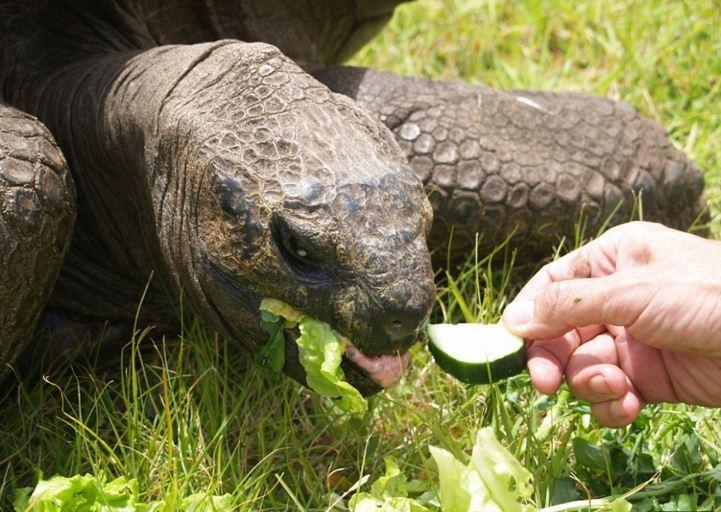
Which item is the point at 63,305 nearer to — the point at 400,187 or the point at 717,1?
the point at 400,187

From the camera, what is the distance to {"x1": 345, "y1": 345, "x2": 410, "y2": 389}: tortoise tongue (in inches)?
93.0

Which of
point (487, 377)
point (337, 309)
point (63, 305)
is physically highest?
point (337, 309)

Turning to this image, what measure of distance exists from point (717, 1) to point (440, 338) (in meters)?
3.14

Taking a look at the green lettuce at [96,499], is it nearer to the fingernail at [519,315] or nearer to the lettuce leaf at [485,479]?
the lettuce leaf at [485,479]

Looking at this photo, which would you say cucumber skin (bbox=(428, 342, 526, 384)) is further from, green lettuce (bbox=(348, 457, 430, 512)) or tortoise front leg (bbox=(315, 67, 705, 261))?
tortoise front leg (bbox=(315, 67, 705, 261))

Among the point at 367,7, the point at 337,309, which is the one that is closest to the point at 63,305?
the point at 337,309

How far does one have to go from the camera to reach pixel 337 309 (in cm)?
229

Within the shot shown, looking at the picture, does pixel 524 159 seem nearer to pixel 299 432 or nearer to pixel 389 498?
pixel 299 432

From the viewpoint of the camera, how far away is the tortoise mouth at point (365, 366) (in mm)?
2365

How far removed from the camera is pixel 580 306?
2.32m

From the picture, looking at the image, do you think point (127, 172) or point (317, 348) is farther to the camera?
point (127, 172)

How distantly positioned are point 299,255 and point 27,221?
0.68m

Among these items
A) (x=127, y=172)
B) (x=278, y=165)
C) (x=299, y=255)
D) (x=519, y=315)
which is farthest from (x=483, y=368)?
(x=127, y=172)

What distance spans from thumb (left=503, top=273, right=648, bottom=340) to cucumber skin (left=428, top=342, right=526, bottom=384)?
0.21ft
